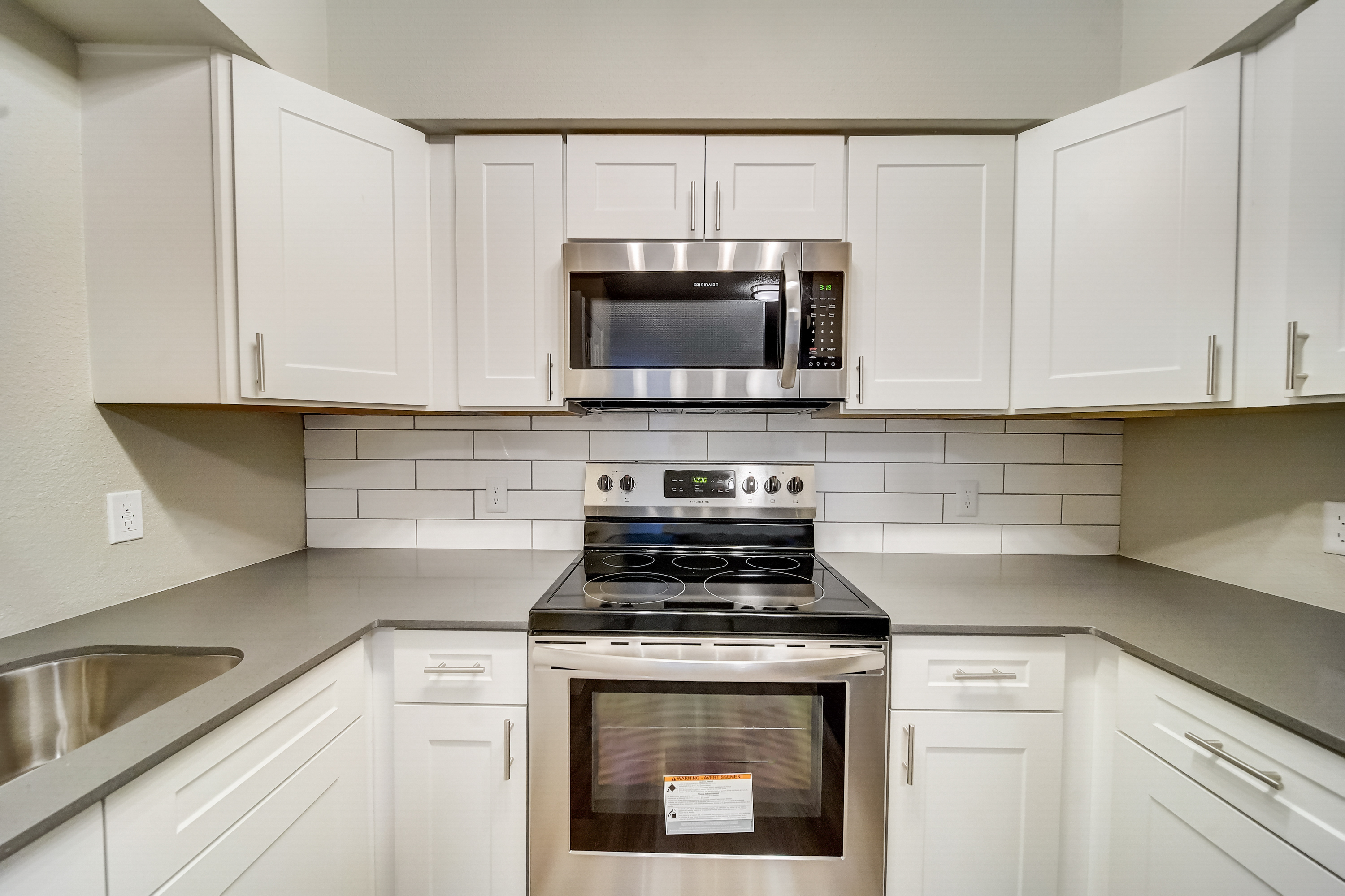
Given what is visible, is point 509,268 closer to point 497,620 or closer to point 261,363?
point 261,363

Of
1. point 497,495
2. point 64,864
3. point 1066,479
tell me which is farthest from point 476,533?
point 1066,479

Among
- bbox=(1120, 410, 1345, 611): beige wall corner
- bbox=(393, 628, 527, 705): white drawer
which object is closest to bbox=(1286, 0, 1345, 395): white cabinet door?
bbox=(1120, 410, 1345, 611): beige wall corner

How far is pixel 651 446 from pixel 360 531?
1026 mm

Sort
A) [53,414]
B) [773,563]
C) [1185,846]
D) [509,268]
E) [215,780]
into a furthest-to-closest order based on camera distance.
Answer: [773,563], [509,268], [53,414], [1185,846], [215,780]

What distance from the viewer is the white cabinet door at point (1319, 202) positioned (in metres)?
0.95

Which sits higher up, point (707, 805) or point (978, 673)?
point (978, 673)

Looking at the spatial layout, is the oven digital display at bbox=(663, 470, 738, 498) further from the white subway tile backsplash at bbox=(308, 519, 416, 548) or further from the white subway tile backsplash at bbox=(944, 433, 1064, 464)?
the white subway tile backsplash at bbox=(308, 519, 416, 548)

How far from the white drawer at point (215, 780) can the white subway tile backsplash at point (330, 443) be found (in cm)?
90

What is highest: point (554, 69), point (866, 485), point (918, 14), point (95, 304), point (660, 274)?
point (918, 14)

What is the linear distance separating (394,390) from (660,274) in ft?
2.52

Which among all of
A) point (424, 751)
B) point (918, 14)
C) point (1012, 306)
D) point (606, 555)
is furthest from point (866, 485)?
point (424, 751)

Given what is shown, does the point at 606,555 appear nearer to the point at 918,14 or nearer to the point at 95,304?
the point at 95,304

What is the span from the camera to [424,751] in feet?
3.87

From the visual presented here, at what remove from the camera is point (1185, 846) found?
94cm
